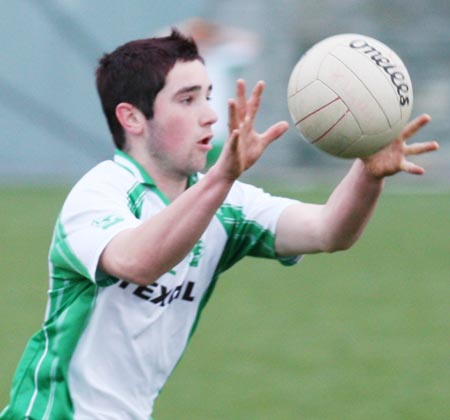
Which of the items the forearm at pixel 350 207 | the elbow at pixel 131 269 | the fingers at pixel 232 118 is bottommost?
the elbow at pixel 131 269

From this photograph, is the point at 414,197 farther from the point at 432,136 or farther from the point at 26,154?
the point at 26,154

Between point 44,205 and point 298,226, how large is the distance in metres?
12.2

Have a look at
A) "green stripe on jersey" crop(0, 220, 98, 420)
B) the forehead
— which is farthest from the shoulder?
the forehead

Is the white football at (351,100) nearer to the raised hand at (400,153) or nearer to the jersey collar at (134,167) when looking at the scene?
the raised hand at (400,153)

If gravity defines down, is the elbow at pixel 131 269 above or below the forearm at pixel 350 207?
below

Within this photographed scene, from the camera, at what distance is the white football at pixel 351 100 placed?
13.9 feet

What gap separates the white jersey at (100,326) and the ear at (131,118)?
116mm

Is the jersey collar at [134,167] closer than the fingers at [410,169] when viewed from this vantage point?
No

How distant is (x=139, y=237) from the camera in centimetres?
407

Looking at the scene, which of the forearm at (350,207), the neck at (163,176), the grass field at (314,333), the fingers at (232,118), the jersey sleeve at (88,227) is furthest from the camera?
the grass field at (314,333)

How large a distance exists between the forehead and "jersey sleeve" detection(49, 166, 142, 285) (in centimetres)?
41

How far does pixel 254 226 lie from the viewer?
4.89 metres

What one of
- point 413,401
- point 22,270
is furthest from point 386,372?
point 22,270

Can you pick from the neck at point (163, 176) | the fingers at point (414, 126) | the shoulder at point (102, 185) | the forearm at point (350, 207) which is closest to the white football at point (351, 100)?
the fingers at point (414, 126)
